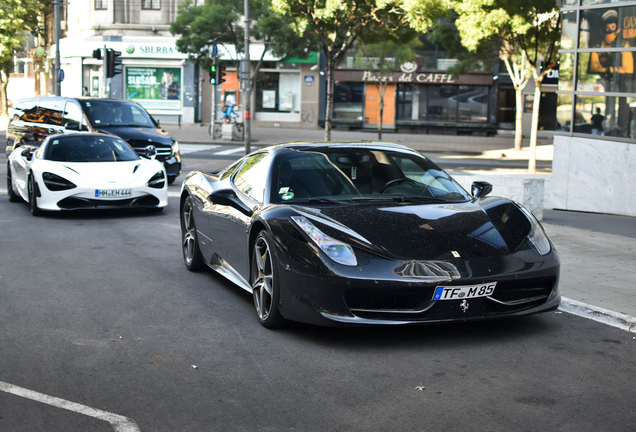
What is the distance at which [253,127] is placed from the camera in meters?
43.4

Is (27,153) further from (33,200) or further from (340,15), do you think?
(340,15)

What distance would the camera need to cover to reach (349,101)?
139ft

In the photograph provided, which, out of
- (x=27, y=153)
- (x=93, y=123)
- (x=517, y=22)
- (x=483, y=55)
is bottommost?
(x=27, y=153)

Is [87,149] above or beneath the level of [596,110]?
beneath

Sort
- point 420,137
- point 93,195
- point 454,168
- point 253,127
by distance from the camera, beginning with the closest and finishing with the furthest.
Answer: point 93,195
point 454,168
point 420,137
point 253,127

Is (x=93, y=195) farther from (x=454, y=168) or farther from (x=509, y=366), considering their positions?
(x=454, y=168)

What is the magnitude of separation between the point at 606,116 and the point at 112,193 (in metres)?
8.51

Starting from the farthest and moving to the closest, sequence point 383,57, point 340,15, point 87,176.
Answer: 1. point 383,57
2. point 340,15
3. point 87,176

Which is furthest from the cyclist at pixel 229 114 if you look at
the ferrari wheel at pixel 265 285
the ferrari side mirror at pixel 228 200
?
the ferrari wheel at pixel 265 285

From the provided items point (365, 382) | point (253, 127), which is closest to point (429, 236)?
point (365, 382)

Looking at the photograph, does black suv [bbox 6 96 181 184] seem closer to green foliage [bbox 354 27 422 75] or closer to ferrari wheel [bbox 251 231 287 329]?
ferrari wheel [bbox 251 231 287 329]

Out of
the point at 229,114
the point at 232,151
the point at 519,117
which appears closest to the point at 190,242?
the point at 232,151

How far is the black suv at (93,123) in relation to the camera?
16.3 metres

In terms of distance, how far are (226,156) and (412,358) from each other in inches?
839
